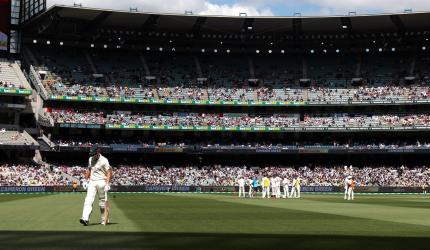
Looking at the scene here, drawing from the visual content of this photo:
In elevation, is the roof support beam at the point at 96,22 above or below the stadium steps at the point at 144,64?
above

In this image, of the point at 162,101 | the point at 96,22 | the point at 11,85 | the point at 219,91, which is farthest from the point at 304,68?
the point at 11,85

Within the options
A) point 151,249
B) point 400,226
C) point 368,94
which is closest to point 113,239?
point 151,249

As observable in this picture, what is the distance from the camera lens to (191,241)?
1257 cm

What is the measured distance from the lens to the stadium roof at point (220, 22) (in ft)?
259

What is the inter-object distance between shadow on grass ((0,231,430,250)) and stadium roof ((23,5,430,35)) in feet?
218

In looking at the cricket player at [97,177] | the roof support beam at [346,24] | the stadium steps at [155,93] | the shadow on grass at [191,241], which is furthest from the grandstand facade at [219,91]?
the shadow on grass at [191,241]

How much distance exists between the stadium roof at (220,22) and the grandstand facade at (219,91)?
0.25 m

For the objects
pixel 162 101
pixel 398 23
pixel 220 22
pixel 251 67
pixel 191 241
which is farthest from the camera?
pixel 251 67

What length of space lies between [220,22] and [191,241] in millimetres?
72196

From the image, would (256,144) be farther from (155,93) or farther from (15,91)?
(15,91)

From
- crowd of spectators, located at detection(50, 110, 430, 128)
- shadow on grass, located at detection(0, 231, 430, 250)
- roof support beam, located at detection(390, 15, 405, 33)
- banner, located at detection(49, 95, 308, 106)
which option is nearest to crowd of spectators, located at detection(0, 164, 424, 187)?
crowd of spectators, located at detection(50, 110, 430, 128)

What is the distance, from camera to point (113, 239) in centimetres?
1266

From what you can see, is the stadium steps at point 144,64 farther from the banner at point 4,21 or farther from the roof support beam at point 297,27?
the roof support beam at point 297,27

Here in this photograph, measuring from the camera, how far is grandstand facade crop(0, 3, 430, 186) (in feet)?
264
